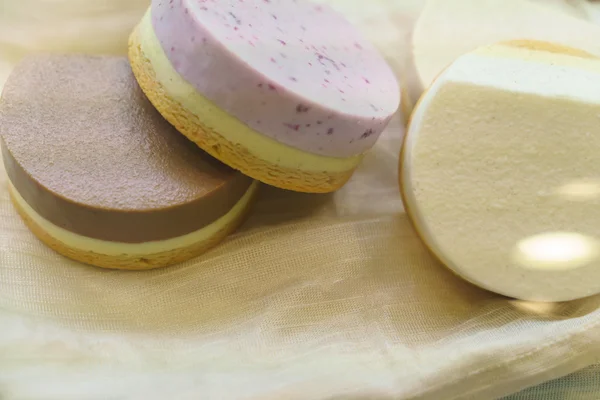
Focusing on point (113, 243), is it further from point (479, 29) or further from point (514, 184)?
point (479, 29)

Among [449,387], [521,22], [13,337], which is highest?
[521,22]

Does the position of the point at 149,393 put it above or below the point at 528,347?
below

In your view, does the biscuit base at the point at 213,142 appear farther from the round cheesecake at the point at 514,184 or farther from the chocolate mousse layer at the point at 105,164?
the round cheesecake at the point at 514,184

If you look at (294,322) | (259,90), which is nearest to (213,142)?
(259,90)

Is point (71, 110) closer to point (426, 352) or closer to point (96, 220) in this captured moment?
point (96, 220)

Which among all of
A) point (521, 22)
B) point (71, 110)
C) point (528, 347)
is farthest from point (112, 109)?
point (521, 22)

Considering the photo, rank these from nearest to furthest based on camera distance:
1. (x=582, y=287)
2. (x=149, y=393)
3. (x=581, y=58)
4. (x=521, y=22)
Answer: (x=149, y=393) → (x=582, y=287) → (x=581, y=58) → (x=521, y=22)

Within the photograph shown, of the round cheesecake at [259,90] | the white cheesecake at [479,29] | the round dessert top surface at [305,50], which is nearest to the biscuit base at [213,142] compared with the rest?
the round cheesecake at [259,90]
